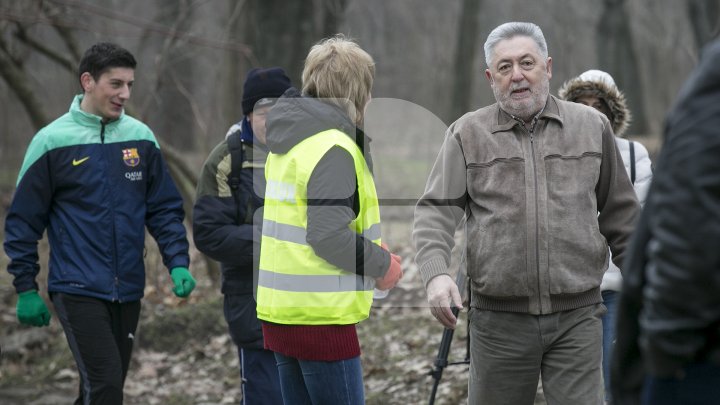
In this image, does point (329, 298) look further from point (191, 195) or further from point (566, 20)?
point (566, 20)

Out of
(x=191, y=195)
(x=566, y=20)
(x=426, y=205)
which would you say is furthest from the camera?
(x=566, y=20)

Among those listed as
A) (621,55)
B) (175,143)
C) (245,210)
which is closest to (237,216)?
(245,210)

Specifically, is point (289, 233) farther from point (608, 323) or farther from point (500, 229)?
point (608, 323)

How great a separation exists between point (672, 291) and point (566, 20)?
27732 mm

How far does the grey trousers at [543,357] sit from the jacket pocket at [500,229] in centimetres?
16

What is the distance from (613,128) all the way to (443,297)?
2046 mm

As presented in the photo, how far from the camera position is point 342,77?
4.05 m

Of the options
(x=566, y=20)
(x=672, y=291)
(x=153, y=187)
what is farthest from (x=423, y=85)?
(x=672, y=291)

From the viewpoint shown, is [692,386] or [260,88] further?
[260,88]

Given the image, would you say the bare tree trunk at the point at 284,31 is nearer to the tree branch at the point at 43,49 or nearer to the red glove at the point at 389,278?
the tree branch at the point at 43,49

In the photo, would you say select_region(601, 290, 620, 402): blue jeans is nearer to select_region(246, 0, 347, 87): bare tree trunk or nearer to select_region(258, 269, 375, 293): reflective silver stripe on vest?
select_region(258, 269, 375, 293): reflective silver stripe on vest

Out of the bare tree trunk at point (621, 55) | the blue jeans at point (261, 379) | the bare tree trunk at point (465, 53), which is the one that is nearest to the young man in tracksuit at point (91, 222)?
the blue jeans at point (261, 379)

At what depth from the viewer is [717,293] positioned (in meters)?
2.20

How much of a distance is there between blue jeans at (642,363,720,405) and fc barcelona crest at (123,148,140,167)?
3.66 metres
